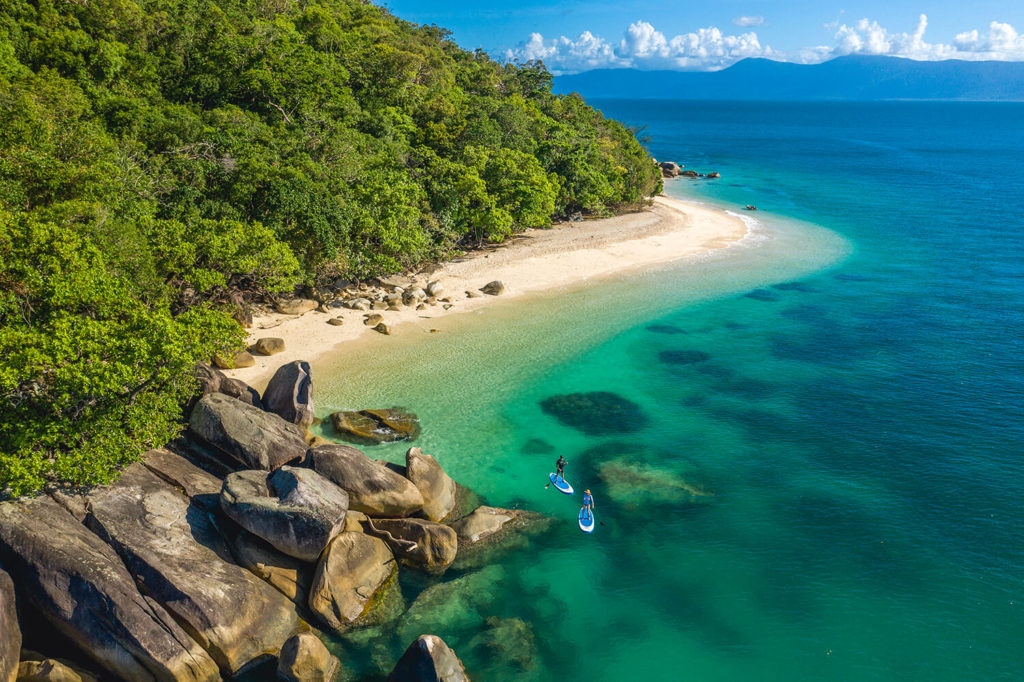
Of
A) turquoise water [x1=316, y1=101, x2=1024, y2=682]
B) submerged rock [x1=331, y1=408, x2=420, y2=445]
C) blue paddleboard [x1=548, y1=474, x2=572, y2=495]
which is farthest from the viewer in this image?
submerged rock [x1=331, y1=408, x2=420, y2=445]

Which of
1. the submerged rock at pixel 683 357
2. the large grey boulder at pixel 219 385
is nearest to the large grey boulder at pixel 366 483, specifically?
the large grey boulder at pixel 219 385

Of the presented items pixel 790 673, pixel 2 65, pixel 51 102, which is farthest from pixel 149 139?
pixel 790 673

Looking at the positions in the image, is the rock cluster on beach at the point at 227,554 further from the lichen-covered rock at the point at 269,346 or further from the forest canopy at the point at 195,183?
the lichen-covered rock at the point at 269,346

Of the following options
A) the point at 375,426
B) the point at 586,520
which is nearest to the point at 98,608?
the point at 375,426

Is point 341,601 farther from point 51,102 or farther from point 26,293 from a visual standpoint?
point 51,102

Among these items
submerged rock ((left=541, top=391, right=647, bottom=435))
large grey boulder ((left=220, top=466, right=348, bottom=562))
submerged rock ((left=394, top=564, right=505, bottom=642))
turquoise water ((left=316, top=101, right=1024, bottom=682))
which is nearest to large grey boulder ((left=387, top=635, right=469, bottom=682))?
turquoise water ((left=316, top=101, right=1024, bottom=682))

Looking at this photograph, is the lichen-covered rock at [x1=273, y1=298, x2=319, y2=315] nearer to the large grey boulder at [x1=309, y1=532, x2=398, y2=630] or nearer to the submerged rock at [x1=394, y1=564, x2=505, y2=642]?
the large grey boulder at [x1=309, y1=532, x2=398, y2=630]
